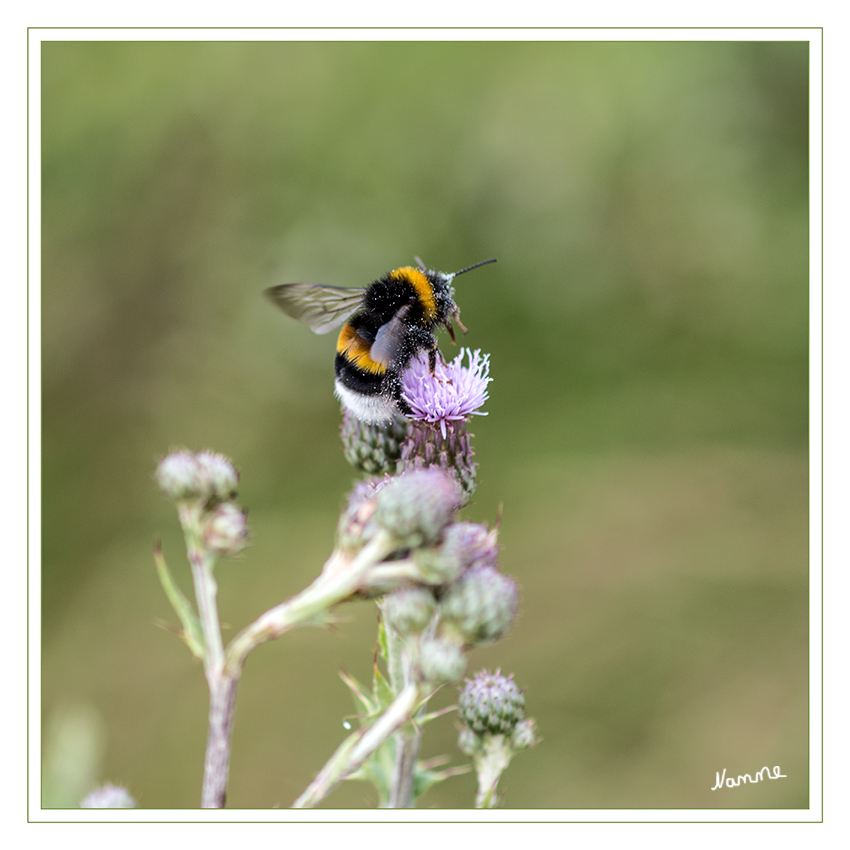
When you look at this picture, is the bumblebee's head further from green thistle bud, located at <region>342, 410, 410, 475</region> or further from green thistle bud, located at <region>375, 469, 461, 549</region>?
green thistle bud, located at <region>375, 469, 461, 549</region>

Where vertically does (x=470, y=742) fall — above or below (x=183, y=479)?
below

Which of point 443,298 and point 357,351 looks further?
point 443,298

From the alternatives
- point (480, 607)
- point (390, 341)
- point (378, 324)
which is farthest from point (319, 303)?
point (480, 607)

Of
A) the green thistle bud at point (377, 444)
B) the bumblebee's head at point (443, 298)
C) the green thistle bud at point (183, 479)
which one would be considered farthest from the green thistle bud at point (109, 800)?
the bumblebee's head at point (443, 298)

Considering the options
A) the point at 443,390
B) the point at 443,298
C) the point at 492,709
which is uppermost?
the point at 443,298

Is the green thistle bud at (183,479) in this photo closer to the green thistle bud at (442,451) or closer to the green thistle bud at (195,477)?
the green thistle bud at (195,477)
